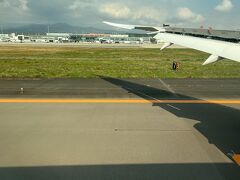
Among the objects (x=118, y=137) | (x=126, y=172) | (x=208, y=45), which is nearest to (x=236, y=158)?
(x=126, y=172)

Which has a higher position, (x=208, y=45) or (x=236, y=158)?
(x=208, y=45)

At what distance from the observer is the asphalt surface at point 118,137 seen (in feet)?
27.8

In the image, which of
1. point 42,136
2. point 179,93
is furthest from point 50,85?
point 42,136

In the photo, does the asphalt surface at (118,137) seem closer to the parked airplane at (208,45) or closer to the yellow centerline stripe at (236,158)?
the yellow centerline stripe at (236,158)

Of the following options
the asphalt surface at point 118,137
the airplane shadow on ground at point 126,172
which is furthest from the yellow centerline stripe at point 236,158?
Result: the airplane shadow on ground at point 126,172

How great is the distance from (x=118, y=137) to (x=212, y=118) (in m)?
4.78

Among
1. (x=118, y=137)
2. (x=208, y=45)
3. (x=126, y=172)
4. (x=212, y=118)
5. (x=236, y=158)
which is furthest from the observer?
(x=212, y=118)

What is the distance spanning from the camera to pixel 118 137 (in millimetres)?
11219

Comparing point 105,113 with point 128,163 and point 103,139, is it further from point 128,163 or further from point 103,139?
point 128,163

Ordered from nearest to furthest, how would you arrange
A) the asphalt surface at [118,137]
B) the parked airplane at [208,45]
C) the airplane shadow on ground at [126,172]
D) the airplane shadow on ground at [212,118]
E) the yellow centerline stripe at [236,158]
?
the airplane shadow on ground at [126,172]
the asphalt surface at [118,137]
the parked airplane at [208,45]
the yellow centerline stripe at [236,158]
the airplane shadow on ground at [212,118]

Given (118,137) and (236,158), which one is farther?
(118,137)

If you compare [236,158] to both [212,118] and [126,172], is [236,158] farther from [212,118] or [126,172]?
[212,118]

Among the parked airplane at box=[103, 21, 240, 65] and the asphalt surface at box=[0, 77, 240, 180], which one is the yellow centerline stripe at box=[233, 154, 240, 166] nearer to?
the asphalt surface at box=[0, 77, 240, 180]

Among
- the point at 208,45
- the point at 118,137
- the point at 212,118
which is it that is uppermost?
the point at 208,45
